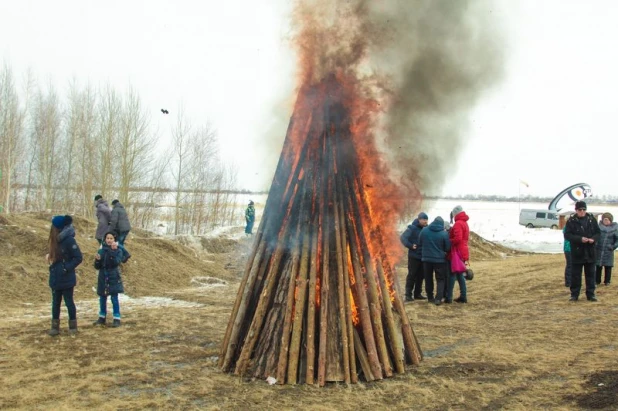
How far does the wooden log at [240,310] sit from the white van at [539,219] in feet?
161

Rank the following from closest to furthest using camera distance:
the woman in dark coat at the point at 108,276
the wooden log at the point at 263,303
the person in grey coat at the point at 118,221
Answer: the wooden log at the point at 263,303, the woman in dark coat at the point at 108,276, the person in grey coat at the point at 118,221

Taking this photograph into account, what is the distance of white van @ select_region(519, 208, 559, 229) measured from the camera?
5119cm

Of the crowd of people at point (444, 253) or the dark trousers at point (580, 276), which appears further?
the crowd of people at point (444, 253)

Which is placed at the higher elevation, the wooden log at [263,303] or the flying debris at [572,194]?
the flying debris at [572,194]

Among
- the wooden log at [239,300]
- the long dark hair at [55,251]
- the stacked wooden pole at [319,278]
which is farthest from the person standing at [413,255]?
the long dark hair at [55,251]

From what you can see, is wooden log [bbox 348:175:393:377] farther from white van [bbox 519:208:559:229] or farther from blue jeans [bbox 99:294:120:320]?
white van [bbox 519:208:559:229]

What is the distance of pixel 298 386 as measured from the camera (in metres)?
5.98

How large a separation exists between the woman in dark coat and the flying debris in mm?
40466

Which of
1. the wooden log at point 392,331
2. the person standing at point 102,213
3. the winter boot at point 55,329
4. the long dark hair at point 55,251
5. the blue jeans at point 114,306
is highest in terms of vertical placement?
the person standing at point 102,213

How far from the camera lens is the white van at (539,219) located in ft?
168

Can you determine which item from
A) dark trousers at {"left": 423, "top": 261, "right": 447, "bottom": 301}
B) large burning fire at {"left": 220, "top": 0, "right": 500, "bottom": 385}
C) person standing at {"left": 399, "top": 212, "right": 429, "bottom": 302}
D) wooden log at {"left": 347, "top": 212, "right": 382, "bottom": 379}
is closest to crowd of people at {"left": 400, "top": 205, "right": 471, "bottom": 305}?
dark trousers at {"left": 423, "top": 261, "right": 447, "bottom": 301}

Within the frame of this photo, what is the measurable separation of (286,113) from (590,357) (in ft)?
16.2

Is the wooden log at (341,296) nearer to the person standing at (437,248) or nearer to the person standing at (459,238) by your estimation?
the person standing at (437,248)

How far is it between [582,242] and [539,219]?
44824mm
